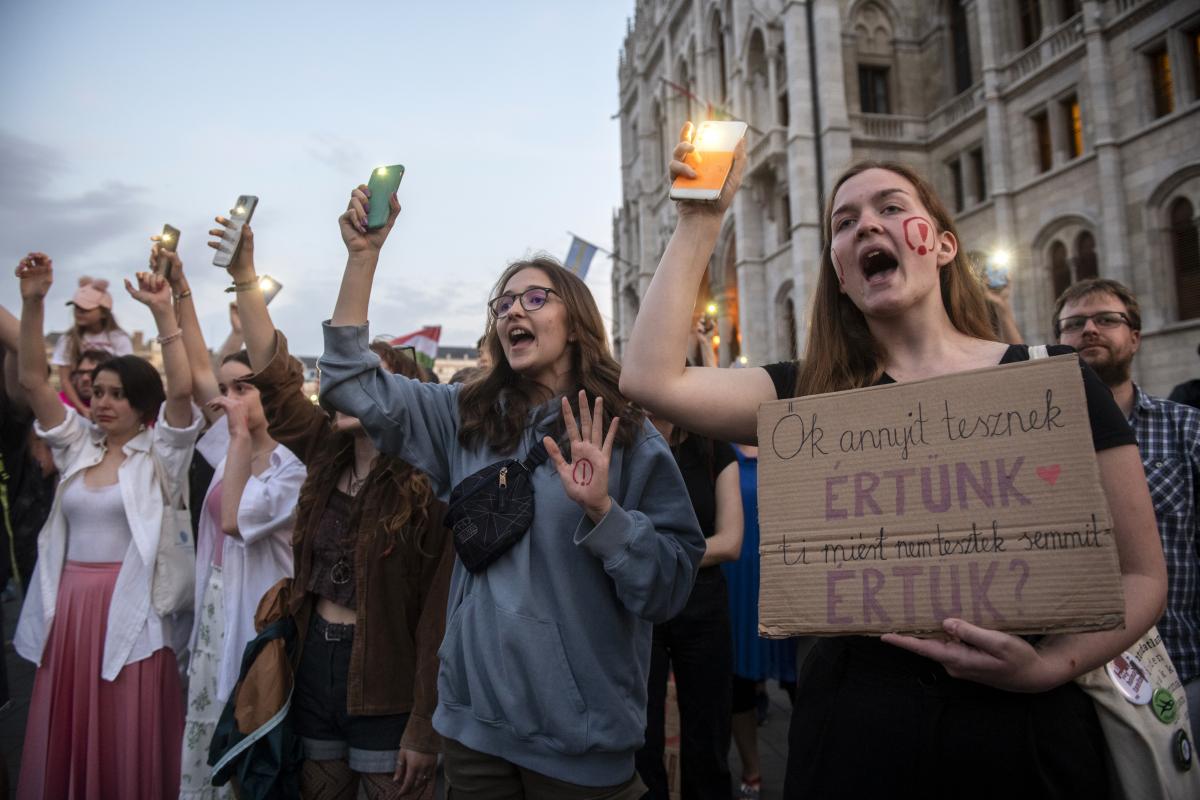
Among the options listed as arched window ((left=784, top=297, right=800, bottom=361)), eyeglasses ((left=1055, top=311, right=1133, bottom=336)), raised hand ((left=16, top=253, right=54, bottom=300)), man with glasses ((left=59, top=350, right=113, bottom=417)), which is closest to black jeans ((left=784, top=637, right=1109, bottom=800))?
eyeglasses ((left=1055, top=311, right=1133, bottom=336))

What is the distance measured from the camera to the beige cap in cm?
570

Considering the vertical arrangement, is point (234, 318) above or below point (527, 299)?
above

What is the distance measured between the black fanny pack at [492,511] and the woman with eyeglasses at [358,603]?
30.1 inches

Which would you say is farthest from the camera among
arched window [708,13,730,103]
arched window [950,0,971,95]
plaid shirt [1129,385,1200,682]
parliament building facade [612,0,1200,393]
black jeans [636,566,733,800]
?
arched window [708,13,730,103]

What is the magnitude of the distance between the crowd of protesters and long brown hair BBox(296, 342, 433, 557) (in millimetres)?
20

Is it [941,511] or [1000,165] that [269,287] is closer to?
[941,511]

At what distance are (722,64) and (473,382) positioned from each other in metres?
32.6

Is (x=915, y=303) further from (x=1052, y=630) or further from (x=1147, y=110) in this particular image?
(x=1147, y=110)

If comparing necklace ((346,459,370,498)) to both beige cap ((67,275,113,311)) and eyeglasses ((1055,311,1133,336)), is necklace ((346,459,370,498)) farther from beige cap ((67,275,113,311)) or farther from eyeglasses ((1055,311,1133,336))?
beige cap ((67,275,113,311))

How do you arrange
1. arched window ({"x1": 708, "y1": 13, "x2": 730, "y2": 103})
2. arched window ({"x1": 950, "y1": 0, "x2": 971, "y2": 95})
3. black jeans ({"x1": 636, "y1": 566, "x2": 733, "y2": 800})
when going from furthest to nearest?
arched window ({"x1": 708, "y1": 13, "x2": 730, "y2": 103}) → arched window ({"x1": 950, "y1": 0, "x2": 971, "y2": 95}) → black jeans ({"x1": 636, "y1": 566, "x2": 733, "y2": 800})

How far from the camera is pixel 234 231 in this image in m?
2.76

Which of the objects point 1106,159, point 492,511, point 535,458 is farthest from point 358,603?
point 1106,159

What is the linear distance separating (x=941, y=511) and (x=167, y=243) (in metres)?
3.78

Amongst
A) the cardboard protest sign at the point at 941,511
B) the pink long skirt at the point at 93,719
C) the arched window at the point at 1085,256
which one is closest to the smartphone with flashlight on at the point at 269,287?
the pink long skirt at the point at 93,719
